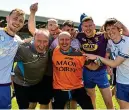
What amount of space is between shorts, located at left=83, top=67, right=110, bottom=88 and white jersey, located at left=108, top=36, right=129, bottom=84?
2.96 ft

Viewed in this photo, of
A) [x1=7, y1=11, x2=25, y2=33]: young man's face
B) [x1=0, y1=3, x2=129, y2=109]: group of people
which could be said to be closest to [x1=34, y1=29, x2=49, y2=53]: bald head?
[x1=0, y1=3, x2=129, y2=109]: group of people

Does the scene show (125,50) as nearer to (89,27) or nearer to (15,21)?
(89,27)

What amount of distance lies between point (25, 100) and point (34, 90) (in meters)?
0.32

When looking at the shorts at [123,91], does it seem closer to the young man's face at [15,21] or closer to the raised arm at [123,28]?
the raised arm at [123,28]

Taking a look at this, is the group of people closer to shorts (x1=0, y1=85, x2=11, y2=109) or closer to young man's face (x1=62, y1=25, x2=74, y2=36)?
shorts (x1=0, y1=85, x2=11, y2=109)

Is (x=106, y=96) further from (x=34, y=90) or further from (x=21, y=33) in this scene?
(x=21, y=33)

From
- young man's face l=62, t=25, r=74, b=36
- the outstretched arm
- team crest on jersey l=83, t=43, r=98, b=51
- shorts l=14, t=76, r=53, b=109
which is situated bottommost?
shorts l=14, t=76, r=53, b=109

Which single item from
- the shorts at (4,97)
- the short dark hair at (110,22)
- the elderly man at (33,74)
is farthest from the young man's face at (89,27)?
the shorts at (4,97)

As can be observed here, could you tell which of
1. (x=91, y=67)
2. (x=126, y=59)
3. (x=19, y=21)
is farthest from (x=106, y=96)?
(x=19, y=21)

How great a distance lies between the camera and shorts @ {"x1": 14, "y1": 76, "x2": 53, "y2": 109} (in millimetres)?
6695

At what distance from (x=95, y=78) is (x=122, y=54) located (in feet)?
4.51

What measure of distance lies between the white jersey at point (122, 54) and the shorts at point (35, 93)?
155cm

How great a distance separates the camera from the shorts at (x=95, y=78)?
293 inches

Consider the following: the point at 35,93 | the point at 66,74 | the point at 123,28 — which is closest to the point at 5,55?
the point at 66,74
